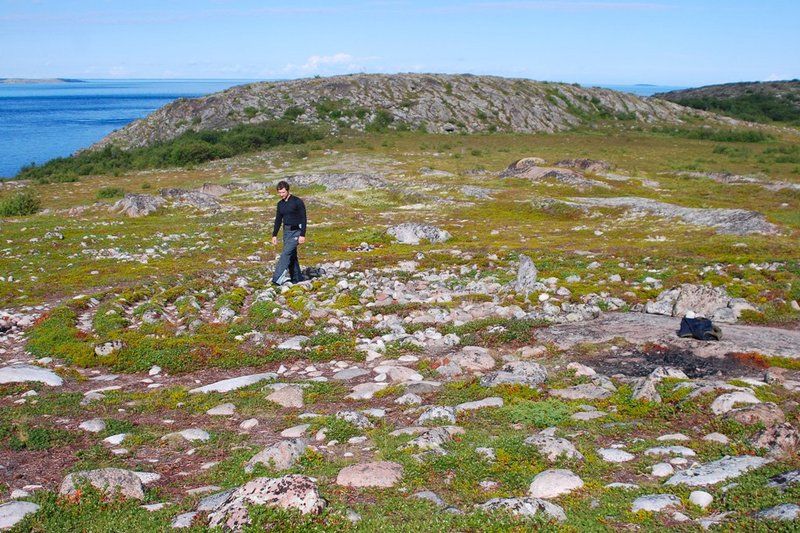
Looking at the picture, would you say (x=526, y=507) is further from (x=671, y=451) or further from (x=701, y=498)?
(x=671, y=451)

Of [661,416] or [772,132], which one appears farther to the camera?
[772,132]

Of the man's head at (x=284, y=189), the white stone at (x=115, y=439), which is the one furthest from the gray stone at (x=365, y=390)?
the man's head at (x=284, y=189)

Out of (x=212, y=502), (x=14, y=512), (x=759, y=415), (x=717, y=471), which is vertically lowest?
(x=14, y=512)

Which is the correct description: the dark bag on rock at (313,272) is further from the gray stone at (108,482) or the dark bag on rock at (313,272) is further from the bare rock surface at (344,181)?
the bare rock surface at (344,181)

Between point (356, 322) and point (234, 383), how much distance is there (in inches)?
174

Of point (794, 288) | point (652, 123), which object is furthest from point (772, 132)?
point (794, 288)

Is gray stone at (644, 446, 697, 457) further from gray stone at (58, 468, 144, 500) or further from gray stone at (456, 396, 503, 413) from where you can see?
gray stone at (58, 468, 144, 500)

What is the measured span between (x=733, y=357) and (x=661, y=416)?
367cm

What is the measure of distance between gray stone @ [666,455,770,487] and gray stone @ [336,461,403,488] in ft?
11.1

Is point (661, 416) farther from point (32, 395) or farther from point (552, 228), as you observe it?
point (552, 228)

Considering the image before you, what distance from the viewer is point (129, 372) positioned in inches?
537

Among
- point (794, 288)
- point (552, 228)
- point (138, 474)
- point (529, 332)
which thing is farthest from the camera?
point (552, 228)

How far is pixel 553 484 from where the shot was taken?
7512 millimetres

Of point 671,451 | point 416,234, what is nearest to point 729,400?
point 671,451
